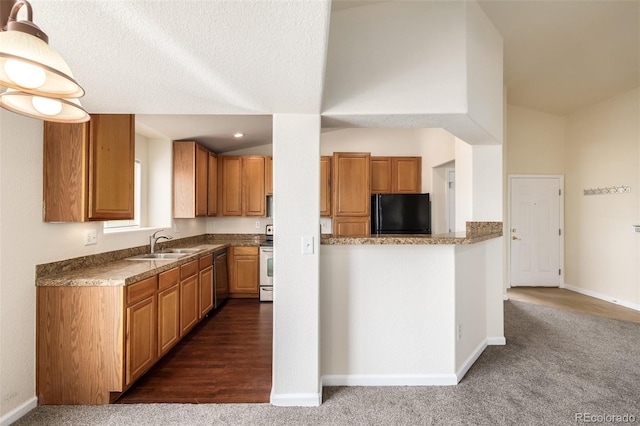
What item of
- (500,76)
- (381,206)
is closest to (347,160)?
(381,206)

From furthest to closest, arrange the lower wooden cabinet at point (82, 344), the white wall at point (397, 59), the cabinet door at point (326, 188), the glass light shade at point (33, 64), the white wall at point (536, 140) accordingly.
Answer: the white wall at point (536, 140) → the cabinet door at point (326, 188) → the white wall at point (397, 59) → the lower wooden cabinet at point (82, 344) → the glass light shade at point (33, 64)

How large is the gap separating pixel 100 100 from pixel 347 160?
351 centimetres

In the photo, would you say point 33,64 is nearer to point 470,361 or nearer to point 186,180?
point 470,361

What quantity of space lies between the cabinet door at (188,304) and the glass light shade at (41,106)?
2145 millimetres

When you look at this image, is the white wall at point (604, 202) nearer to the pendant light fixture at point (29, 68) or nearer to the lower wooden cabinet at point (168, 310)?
the lower wooden cabinet at point (168, 310)

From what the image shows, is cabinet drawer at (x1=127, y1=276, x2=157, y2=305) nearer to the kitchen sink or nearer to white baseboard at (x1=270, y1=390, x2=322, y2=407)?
the kitchen sink

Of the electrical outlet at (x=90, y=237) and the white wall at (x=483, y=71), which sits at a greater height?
the white wall at (x=483, y=71)

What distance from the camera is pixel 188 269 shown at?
3.23 meters

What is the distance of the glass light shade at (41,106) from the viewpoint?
1.12 metres

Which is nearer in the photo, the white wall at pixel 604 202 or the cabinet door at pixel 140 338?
the cabinet door at pixel 140 338

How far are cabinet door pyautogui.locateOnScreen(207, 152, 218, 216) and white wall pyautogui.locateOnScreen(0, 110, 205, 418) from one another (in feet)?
8.32

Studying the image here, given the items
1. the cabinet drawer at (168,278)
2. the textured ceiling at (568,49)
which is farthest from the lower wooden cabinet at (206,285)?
the textured ceiling at (568,49)

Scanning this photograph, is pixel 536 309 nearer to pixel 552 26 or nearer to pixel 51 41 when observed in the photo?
pixel 552 26

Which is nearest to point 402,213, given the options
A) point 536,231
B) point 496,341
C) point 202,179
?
point 496,341
